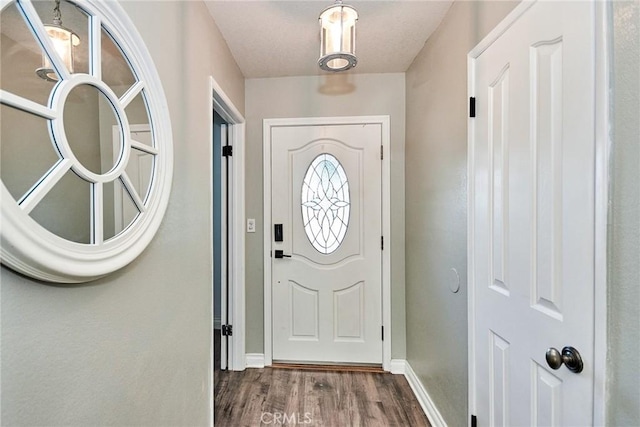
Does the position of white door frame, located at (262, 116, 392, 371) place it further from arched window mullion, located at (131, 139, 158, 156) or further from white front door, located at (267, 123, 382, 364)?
arched window mullion, located at (131, 139, 158, 156)

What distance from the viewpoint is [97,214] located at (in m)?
0.76

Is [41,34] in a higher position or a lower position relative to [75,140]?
higher

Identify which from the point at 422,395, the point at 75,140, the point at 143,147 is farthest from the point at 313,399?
the point at 75,140

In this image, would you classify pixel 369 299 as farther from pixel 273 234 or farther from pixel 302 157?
pixel 302 157

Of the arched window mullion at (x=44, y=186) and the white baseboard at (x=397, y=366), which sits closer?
the arched window mullion at (x=44, y=186)

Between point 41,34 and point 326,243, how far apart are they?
1.97m

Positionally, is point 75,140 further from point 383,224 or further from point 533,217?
point 383,224

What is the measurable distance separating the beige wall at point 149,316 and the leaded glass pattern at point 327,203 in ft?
3.11

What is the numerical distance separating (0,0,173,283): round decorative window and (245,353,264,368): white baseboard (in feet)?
5.81

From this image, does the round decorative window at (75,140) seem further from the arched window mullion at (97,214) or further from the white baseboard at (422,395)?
the white baseboard at (422,395)

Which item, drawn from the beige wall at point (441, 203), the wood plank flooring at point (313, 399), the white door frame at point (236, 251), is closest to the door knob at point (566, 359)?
the beige wall at point (441, 203)

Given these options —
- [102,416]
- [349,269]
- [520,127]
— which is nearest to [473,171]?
[520,127]

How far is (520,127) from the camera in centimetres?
102

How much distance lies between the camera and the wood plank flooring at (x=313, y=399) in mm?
1760
